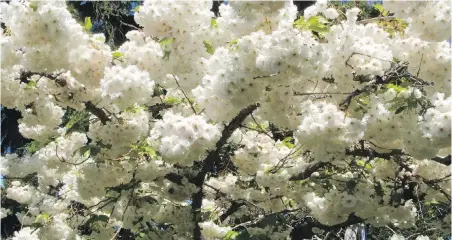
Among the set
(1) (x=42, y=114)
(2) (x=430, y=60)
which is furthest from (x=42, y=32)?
(2) (x=430, y=60)

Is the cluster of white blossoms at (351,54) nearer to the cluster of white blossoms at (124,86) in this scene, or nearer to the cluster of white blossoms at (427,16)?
the cluster of white blossoms at (427,16)

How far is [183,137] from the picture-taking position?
12.6ft

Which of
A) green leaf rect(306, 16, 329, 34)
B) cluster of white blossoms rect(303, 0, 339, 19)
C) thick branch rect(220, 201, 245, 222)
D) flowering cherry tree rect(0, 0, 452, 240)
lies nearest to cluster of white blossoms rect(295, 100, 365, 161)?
flowering cherry tree rect(0, 0, 452, 240)

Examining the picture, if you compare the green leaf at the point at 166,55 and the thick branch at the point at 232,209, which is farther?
the thick branch at the point at 232,209

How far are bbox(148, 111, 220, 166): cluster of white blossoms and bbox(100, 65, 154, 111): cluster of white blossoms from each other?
9.9 inches

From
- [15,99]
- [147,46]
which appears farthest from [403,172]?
[15,99]

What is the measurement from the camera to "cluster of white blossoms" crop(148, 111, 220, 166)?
3.79 metres

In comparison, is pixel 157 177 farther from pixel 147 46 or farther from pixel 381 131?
pixel 381 131

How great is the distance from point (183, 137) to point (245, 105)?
457 millimetres

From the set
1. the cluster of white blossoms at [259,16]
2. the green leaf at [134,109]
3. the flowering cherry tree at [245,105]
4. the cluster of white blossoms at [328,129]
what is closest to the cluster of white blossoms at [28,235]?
the flowering cherry tree at [245,105]

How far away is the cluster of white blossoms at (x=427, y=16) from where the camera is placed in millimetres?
3721

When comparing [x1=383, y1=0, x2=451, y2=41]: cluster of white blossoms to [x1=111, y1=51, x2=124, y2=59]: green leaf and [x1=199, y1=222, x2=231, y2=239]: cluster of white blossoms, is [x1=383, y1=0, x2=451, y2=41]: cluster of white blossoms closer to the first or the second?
[x1=111, y1=51, x2=124, y2=59]: green leaf

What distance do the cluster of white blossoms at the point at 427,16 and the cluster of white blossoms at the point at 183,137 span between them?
56.6 inches

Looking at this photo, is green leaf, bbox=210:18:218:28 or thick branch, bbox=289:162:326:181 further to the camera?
thick branch, bbox=289:162:326:181
